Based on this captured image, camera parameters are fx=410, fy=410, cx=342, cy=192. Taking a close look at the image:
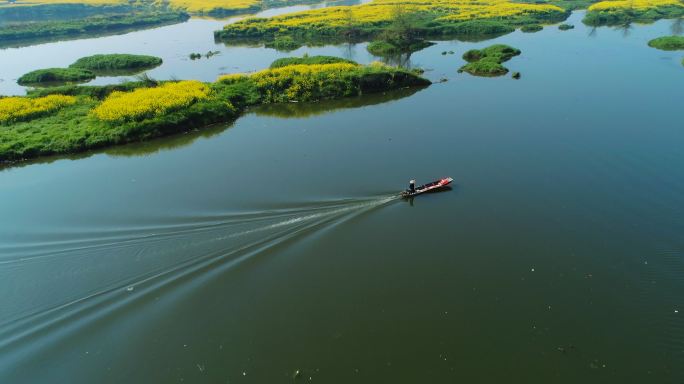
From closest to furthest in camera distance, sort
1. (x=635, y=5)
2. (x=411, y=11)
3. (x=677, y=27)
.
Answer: (x=677, y=27)
(x=635, y=5)
(x=411, y=11)

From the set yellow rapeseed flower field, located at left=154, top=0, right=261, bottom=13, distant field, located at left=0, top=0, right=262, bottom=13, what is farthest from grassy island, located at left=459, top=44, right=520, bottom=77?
yellow rapeseed flower field, located at left=154, top=0, right=261, bottom=13

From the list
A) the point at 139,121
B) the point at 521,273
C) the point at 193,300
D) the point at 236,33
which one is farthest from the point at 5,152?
the point at 236,33

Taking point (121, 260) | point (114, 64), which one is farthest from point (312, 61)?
point (121, 260)

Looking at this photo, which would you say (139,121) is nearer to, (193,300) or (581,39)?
(193,300)

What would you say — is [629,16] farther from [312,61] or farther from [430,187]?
[430,187]

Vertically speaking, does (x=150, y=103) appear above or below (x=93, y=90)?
below

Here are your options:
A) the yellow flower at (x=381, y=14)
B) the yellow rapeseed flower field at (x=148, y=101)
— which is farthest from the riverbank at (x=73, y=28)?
the yellow rapeseed flower field at (x=148, y=101)

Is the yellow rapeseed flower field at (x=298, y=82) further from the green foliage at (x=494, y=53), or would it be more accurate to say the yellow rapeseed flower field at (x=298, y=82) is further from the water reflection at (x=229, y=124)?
the green foliage at (x=494, y=53)
